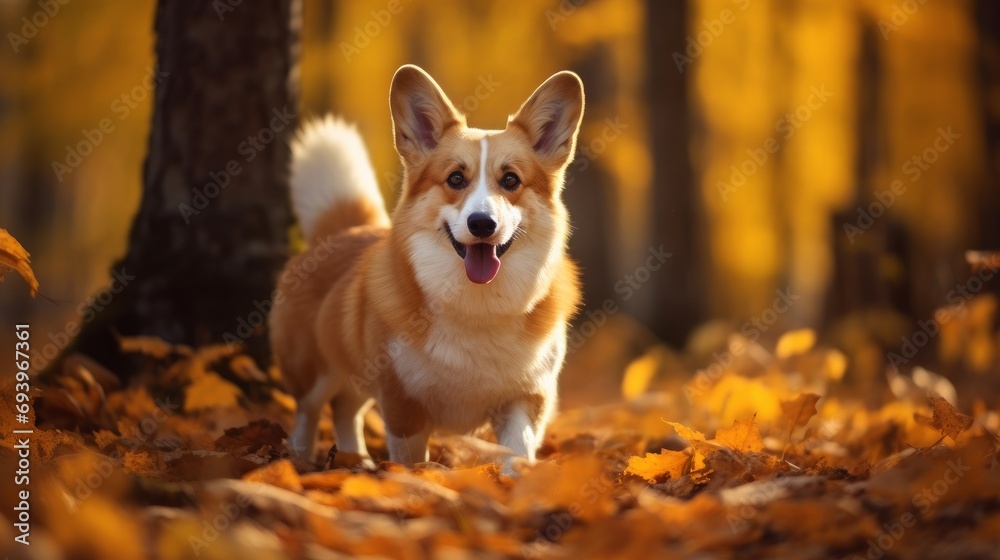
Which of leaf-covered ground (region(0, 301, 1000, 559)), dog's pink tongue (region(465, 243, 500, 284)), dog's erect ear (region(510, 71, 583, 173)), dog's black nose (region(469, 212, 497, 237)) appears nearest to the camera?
leaf-covered ground (region(0, 301, 1000, 559))

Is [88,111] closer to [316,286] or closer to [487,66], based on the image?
[487,66]

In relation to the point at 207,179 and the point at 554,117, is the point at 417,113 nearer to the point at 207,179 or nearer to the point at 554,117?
the point at 554,117

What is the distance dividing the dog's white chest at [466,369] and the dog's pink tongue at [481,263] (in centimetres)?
22

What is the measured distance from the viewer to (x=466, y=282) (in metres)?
3.36

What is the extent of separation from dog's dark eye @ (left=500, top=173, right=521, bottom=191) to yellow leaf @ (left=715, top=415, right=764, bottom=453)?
1.27 m

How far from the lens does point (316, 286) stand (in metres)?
4.32

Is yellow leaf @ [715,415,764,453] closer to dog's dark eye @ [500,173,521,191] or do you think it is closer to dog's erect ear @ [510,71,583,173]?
dog's dark eye @ [500,173,521,191]

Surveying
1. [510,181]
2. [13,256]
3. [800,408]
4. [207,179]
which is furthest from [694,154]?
[13,256]

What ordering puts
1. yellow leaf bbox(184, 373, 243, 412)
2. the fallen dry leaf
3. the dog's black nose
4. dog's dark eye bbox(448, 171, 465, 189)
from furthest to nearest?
yellow leaf bbox(184, 373, 243, 412) → dog's dark eye bbox(448, 171, 465, 189) → the dog's black nose → the fallen dry leaf

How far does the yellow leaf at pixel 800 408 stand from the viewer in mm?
3246

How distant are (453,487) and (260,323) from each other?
285cm

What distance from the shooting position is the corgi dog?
3314 mm

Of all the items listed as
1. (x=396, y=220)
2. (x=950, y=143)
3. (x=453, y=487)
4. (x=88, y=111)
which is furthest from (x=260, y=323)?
(x=88, y=111)

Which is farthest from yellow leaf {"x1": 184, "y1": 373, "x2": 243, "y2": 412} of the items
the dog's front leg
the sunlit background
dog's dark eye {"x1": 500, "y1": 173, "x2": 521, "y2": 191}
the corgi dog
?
the sunlit background
